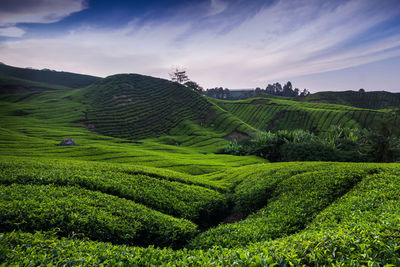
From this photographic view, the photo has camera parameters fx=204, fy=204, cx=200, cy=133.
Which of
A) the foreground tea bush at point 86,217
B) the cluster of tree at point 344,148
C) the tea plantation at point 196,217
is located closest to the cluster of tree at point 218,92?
the cluster of tree at point 344,148

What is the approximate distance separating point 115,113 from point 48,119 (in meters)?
18.0

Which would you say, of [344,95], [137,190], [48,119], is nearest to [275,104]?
[344,95]

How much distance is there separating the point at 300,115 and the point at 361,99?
5936 cm

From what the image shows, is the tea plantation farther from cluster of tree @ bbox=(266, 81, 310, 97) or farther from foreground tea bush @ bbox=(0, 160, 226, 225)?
cluster of tree @ bbox=(266, 81, 310, 97)

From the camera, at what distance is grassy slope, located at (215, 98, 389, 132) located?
65.2 m

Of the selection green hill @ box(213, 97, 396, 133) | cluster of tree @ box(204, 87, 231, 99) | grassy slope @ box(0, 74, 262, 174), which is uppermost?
cluster of tree @ box(204, 87, 231, 99)

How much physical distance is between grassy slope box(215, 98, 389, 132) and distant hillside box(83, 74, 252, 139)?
15.7m

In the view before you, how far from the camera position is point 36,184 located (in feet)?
28.1

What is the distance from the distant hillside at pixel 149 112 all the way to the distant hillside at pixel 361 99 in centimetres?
6772

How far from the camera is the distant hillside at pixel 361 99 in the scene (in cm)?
9949

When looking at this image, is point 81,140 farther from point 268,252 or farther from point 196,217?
point 268,252

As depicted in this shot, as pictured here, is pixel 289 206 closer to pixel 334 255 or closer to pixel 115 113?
pixel 334 255

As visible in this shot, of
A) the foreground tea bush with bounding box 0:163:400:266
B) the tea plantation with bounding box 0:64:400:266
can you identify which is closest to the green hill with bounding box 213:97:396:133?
the tea plantation with bounding box 0:64:400:266

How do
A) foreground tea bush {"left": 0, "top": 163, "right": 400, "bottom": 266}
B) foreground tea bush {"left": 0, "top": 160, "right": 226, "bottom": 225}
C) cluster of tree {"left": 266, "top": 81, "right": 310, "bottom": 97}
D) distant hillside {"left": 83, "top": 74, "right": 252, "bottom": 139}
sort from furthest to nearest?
1. cluster of tree {"left": 266, "top": 81, "right": 310, "bottom": 97}
2. distant hillside {"left": 83, "top": 74, "right": 252, "bottom": 139}
3. foreground tea bush {"left": 0, "top": 160, "right": 226, "bottom": 225}
4. foreground tea bush {"left": 0, "top": 163, "right": 400, "bottom": 266}
